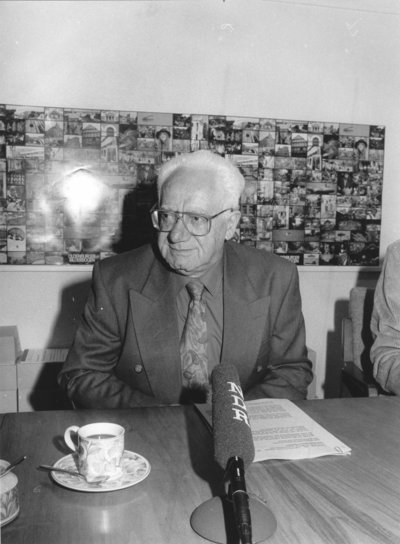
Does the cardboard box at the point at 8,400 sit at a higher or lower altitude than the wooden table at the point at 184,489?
lower

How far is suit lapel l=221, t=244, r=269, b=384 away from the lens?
5.81 ft

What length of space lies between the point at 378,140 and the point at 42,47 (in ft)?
6.77

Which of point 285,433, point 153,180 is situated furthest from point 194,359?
point 153,180

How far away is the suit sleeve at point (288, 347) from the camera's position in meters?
1.77

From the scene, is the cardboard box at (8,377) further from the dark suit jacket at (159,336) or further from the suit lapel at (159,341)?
the suit lapel at (159,341)

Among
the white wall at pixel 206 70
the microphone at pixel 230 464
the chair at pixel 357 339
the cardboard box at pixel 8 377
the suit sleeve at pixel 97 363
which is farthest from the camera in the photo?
the white wall at pixel 206 70

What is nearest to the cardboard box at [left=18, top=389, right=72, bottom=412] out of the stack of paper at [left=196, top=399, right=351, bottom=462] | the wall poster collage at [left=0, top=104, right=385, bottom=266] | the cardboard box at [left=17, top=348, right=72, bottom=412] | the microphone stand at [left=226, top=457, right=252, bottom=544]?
the cardboard box at [left=17, top=348, right=72, bottom=412]

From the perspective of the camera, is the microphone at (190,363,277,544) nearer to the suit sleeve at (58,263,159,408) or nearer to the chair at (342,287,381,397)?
the suit sleeve at (58,263,159,408)

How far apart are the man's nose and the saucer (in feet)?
2.55

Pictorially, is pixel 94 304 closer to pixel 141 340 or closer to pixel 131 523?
pixel 141 340

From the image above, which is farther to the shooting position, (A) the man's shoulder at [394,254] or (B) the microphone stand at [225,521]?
(A) the man's shoulder at [394,254]

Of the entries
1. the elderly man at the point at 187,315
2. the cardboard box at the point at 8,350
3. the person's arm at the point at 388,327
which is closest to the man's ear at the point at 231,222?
the elderly man at the point at 187,315

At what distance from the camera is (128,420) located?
4.34ft

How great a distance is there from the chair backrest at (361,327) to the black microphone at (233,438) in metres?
1.59
